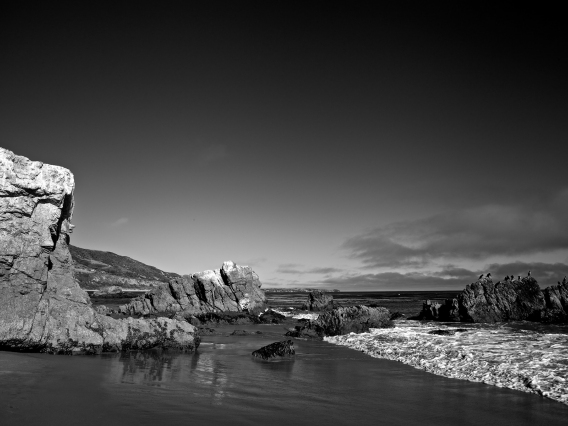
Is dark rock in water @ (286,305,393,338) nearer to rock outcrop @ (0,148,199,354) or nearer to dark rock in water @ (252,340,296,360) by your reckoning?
dark rock in water @ (252,340,296,360)

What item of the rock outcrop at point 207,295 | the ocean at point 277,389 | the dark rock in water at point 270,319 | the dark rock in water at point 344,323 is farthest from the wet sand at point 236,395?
the rock outcrop at point 207,295

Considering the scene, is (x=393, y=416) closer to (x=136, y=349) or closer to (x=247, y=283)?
(x=136, y=349)

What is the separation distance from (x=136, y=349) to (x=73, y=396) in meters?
7.57

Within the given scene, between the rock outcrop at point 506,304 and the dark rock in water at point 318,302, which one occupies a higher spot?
the rock outcrop at point 506,304

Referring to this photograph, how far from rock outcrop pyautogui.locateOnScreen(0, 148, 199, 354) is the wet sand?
86cm

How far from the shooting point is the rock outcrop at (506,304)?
35188mm

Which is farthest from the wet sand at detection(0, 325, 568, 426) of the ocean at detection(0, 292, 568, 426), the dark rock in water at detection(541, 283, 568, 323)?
the dark rock in water at detection(541, 283, 568, 323)

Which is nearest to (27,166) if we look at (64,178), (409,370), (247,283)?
(64,178)

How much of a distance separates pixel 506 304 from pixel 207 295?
32.9m

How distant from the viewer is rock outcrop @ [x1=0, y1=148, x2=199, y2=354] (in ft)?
43.1

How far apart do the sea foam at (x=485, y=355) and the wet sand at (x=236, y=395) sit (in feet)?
2.90

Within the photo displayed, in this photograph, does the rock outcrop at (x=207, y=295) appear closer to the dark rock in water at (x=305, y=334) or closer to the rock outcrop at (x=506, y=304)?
the dark rock in water at (x=305, y=334)

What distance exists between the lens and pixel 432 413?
343 inches

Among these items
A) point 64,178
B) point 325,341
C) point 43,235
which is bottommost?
point 325,341
